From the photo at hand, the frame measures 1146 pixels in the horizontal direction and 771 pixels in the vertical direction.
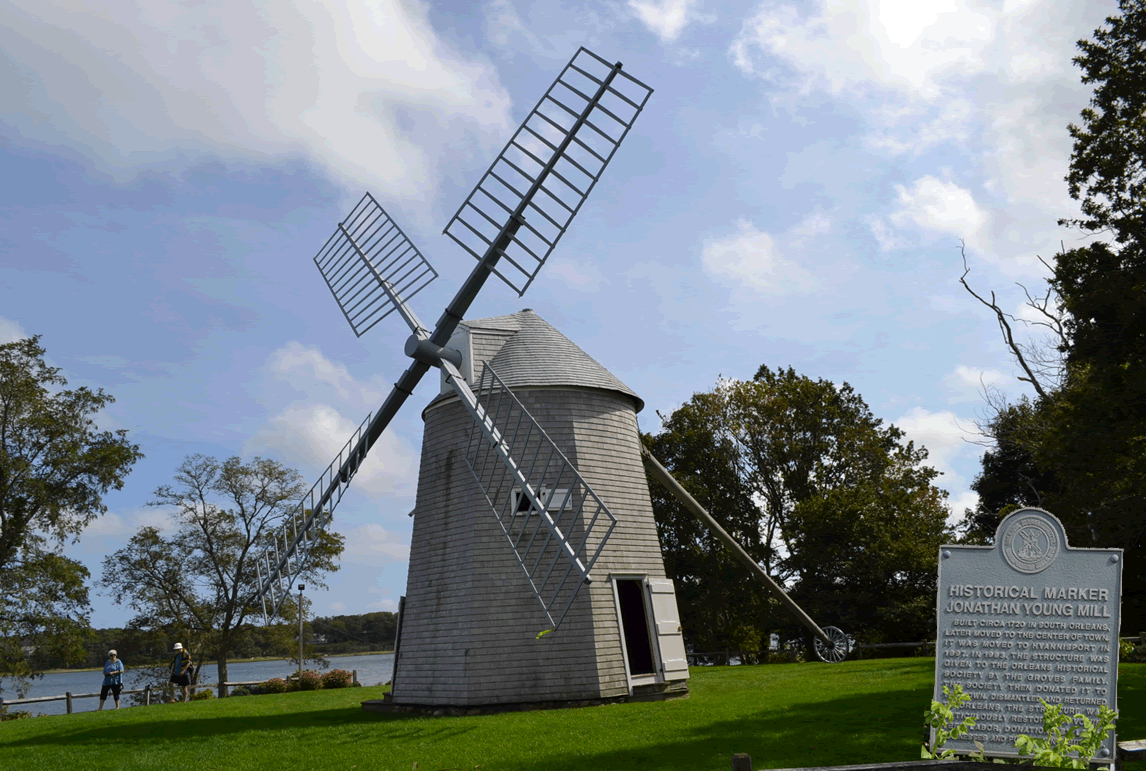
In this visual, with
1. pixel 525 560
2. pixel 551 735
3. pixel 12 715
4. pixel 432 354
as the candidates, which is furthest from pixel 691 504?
pixel 12 715

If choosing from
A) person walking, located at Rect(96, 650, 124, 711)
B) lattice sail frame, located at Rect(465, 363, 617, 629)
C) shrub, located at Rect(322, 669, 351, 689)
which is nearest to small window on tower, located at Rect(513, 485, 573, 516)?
lattice sail frame, located at Rect(465, 363, 617, 629)

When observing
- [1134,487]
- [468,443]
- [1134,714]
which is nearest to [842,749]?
[1134,714]

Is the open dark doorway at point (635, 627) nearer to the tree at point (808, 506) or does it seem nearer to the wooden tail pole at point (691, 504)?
the wooden tail pole at point (691, 504)

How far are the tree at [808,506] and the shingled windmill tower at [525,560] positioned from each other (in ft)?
61.7

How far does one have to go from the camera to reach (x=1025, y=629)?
823 cm

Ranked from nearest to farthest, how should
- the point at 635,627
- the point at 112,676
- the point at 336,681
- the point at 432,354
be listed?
the point at 432,354, the point at 635,627, the point at 112,676, the point at 336,681

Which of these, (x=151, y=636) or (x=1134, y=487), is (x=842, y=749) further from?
(x=151, y=636)

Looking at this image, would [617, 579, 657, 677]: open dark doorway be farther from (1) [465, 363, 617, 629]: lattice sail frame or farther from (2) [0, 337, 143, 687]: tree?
(2) [0, 337, 143, 687]: tree

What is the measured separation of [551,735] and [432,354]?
323 inches

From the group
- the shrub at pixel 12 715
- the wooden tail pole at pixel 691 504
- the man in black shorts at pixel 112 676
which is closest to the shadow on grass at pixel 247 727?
the man in black shorts at pixel 112 676

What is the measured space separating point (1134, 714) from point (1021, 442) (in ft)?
72.1

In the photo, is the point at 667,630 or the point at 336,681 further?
the point at 336,681

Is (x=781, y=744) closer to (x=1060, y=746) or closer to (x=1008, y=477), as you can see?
(x=1060, y=746)

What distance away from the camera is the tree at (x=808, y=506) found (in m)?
33.5
